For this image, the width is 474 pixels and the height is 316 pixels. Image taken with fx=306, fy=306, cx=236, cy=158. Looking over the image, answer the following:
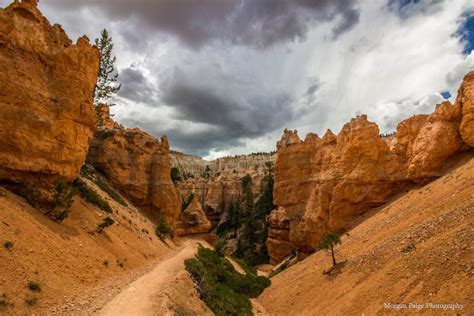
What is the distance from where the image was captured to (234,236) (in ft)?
200

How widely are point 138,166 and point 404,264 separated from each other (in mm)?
26936

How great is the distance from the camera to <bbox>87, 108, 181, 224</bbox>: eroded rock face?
30.5 meters

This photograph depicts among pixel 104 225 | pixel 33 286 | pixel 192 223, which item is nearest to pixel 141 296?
pixel 33 286

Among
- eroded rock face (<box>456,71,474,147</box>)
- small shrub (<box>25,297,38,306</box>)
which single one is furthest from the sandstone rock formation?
small shrub (<box>25,297,38,306</box>)

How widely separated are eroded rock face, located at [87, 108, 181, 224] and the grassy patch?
11.7 meters

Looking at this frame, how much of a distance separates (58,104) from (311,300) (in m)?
16.5

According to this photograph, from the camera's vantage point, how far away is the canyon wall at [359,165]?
2286 cm

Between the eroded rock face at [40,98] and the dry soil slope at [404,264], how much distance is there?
1464 centimetres

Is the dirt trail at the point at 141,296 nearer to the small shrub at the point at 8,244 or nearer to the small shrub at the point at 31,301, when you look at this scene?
the small shrub at the point at 31,301

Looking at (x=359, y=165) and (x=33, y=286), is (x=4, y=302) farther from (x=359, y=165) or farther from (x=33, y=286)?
(x=359, y=165)

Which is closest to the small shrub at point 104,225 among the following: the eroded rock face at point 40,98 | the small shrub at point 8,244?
the eroded rock face at point 40,98

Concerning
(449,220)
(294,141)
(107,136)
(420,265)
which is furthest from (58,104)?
(294,141)

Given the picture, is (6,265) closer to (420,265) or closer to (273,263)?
A: (420,265)

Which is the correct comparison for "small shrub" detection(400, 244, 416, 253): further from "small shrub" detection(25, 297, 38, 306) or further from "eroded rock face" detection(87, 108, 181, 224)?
"eroded rock face" detection(87, 108, 181, 224)
